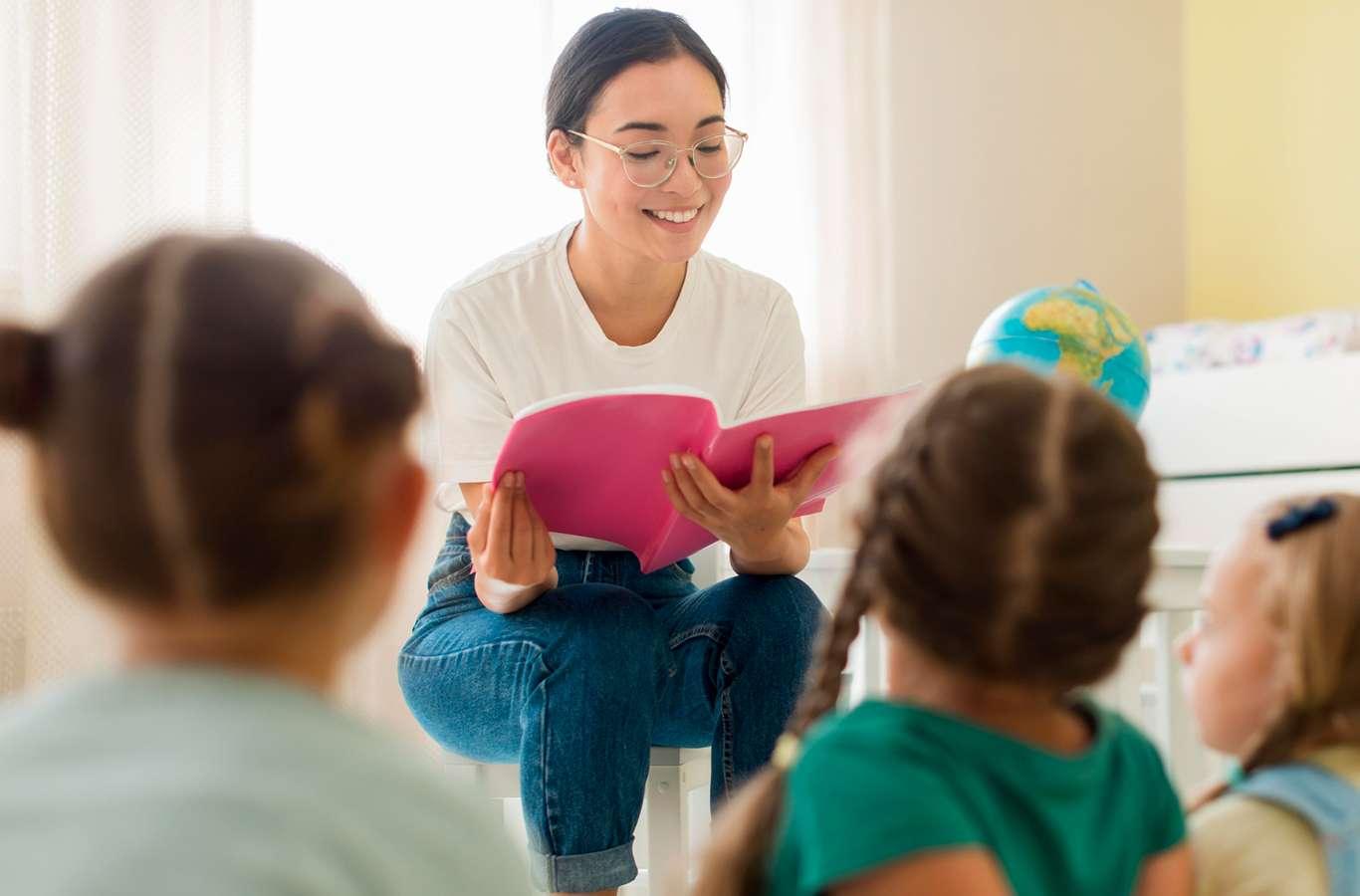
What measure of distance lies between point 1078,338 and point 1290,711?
2.77 ft

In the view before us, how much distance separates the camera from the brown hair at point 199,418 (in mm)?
520

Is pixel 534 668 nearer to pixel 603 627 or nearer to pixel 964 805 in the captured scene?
pixel 603 627

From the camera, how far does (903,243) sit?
3.44 metres

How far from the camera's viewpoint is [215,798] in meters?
0.47

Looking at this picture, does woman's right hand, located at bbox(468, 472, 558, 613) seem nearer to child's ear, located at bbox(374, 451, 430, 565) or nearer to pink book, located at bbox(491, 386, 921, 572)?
pink book, located at bbox(491, 386, 921, 572)

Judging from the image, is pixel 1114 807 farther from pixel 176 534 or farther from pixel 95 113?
pixel 95 113

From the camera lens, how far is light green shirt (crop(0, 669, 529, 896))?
18.1 inches

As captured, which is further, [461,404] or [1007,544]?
[461,404]

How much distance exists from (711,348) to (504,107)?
1.18 metres

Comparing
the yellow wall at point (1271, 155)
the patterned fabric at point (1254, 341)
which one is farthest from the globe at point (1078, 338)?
the yellow wall at point (1271, 155)

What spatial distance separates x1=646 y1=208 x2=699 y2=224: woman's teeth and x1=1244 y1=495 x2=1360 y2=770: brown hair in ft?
3.14

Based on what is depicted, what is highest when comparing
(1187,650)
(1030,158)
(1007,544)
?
(1030,158)

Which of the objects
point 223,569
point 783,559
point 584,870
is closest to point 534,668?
point 584,870

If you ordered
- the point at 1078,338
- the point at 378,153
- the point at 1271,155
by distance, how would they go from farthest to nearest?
the point at 1271,155 → the point at 378,153 → the point at 1078,338
